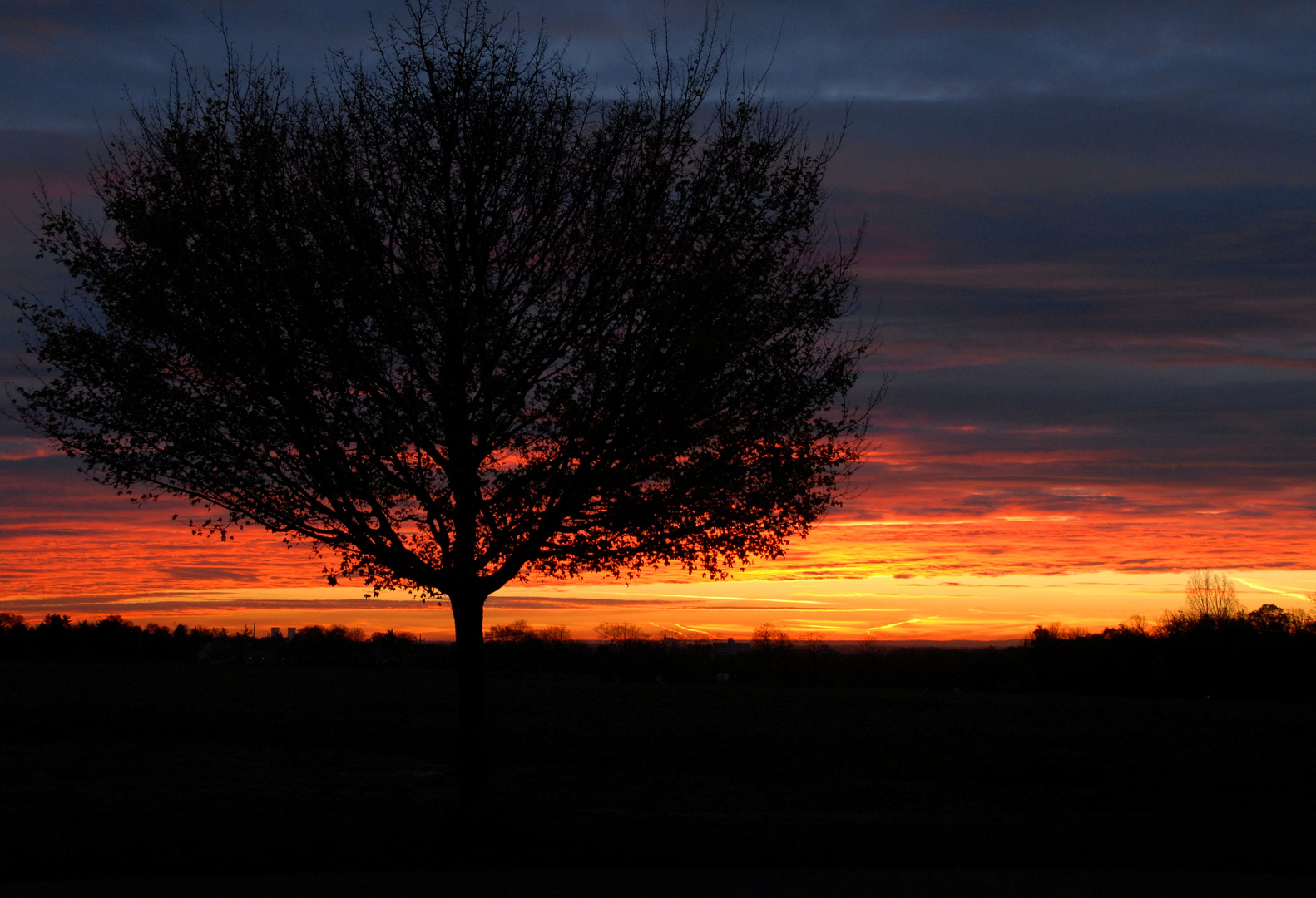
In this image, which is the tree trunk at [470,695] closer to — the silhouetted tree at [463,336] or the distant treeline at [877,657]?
the silhouetted tree at [463,336]

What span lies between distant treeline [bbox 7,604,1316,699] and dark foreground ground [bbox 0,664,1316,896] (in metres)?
34.6

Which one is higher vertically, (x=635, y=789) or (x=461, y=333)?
(x=461, y=333)

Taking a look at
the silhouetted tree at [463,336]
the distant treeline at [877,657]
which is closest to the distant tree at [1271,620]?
the distant treeline at [877,657]

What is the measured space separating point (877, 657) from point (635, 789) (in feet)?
323

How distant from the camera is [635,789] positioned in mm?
26969

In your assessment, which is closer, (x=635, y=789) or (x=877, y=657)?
(x=635, y=789)

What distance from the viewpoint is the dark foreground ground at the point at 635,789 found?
11977 millimetres

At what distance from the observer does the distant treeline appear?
8169 centimetres

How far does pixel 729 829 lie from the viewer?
1567 cm

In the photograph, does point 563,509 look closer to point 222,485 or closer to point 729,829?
point 222,485

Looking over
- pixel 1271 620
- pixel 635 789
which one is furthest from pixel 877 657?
pixel 635 789

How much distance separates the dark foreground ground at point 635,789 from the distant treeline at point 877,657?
114 feet

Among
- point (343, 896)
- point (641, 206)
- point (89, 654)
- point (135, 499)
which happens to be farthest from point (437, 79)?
point (89, 654)

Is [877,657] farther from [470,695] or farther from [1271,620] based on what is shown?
[470,695]
